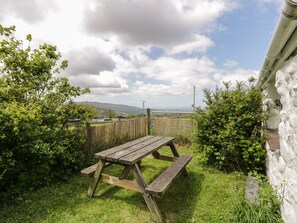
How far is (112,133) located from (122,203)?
3.13m

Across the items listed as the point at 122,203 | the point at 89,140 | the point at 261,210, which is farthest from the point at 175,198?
the point at 89,140

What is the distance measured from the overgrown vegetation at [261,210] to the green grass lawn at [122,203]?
0.15 m

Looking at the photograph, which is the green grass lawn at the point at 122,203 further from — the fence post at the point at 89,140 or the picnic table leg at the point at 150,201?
the fence post at the point at 89,140

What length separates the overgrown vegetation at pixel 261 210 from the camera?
7.38 ft

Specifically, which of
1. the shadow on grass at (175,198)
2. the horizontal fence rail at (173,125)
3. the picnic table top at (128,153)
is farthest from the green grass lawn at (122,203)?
the horizontal fence rail at (173,125)

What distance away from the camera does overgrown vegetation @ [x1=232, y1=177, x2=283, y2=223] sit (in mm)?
2248

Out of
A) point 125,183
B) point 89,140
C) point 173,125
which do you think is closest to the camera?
point 125,183

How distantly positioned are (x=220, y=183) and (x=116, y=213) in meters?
2.28

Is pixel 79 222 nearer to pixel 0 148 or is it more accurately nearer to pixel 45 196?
pixel 45 196

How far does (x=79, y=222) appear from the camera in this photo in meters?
2.67

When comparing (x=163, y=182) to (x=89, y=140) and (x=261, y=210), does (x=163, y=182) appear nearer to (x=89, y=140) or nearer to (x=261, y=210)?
(x=261, y=210)

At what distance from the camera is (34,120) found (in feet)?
11.5

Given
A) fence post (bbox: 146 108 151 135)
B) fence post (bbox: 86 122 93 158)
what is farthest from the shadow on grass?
fence post (bbox: 146 108 151 135)

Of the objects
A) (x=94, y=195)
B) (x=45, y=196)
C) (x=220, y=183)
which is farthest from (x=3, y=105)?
(x=220, y=183)
